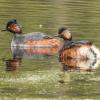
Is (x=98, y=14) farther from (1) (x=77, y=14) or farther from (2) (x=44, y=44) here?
(2) (x=44, y=44)

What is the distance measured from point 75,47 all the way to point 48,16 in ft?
17.2

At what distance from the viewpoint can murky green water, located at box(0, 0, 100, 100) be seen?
44.0 feet

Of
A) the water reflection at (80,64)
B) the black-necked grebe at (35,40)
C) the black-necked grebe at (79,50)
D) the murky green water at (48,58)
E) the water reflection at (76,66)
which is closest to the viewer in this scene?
the murky green water at (48,58)

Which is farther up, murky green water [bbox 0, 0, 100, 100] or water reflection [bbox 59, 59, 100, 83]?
murky green water [bbox 0, 0, 100, 100]

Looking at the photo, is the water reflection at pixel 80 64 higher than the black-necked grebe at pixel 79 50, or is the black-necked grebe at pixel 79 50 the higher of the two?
the black-necked grebe at pixel 79 50

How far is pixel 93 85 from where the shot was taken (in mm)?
13859

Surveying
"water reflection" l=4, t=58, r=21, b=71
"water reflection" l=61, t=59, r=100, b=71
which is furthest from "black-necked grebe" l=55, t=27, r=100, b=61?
"water reflection" l=4, t=58, r=21, b=71

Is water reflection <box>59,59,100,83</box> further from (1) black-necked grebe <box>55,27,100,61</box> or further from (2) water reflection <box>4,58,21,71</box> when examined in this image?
Answer: (2) water reflection <box>4,58,21,71</box>

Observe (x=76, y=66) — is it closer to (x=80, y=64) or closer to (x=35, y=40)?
(x=80, y=64)

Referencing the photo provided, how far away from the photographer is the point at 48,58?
56.6 ft

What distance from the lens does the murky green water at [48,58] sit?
44.0 ft

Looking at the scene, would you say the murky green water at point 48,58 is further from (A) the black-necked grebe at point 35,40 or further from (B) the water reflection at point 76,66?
(A) the black-necked grebe at point 35,40

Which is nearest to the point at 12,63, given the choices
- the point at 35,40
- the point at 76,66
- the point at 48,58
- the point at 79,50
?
the point at 48,58

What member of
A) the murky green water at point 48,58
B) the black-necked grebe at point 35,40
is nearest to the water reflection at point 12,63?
the murky green water at point 48,58
